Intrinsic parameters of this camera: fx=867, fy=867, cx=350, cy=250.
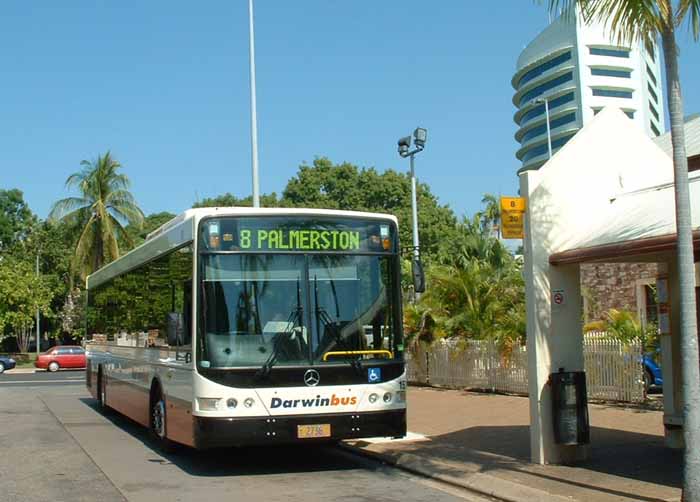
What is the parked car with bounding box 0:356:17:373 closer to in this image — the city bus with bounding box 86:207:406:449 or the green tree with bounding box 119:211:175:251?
the green tree with bounding box 119:211:175:251

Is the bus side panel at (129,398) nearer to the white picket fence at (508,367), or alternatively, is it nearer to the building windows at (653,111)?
the white picket fence at (508,367)

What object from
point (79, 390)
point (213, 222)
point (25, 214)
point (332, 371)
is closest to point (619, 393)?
point (332, 371)

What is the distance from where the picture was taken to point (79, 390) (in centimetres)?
2855

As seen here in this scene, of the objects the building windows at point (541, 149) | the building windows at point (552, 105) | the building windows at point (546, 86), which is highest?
the building windows at point (546, 86)

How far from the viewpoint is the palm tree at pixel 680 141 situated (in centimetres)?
769

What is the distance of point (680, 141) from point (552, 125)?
332 ft

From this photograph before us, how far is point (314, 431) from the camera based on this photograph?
1055cm

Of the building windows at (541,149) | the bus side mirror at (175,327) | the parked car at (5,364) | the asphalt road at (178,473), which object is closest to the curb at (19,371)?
the parked car at (5,364)

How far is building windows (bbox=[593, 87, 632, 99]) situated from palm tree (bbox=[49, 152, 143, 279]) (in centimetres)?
6883

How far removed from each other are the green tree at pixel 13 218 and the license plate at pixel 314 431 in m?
66.1

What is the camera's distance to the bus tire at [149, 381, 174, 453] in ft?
40.8

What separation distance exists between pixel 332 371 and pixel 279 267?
4.76 ft

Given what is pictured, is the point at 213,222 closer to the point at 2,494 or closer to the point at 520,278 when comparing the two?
the point at 2,494

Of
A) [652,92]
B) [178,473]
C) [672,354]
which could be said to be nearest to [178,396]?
[178,473]
